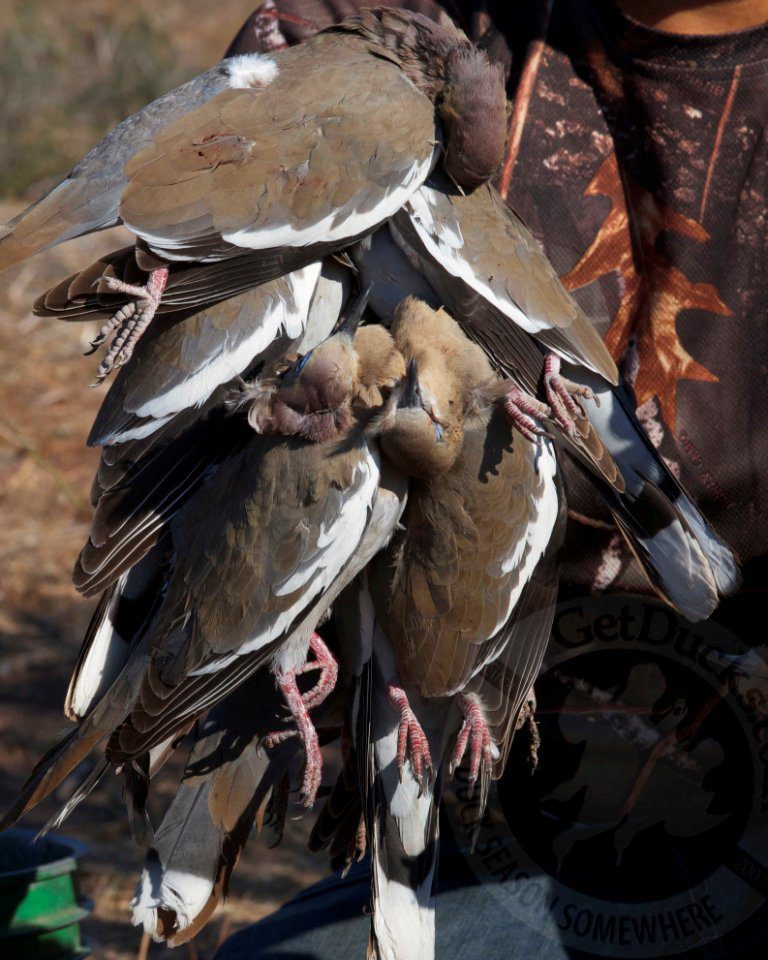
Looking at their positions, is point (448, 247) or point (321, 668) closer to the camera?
point (448, 247)

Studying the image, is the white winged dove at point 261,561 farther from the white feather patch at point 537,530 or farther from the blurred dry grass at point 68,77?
the blurred dry grass at point 68,77

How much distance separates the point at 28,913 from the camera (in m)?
2.20

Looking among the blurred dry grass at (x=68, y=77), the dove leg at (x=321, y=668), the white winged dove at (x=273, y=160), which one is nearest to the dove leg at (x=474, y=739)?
the dove leg at (x=321, y=668)

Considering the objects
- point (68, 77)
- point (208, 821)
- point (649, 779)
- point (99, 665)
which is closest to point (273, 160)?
point (99, 665)

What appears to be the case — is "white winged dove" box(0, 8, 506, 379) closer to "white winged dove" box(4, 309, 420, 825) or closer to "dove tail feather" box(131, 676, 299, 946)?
"white winged dove" box(4, 309, 420, 825)

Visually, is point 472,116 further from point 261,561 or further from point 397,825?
point 397,825

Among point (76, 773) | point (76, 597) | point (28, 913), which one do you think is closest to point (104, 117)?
point (76, 597)

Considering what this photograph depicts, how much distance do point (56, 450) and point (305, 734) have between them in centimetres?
372

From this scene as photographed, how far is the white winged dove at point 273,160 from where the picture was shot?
1.29 meters

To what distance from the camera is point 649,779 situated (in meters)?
1.91

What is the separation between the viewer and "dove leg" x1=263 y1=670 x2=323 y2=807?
1470mm

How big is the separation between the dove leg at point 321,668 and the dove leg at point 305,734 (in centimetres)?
4

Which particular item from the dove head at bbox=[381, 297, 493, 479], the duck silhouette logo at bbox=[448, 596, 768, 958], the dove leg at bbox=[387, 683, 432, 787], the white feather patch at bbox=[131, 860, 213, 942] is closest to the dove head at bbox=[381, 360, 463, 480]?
the dove head at bbox=[381, 297, 493, 479]

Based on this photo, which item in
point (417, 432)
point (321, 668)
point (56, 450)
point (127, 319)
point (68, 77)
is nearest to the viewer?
point (127, 319)
